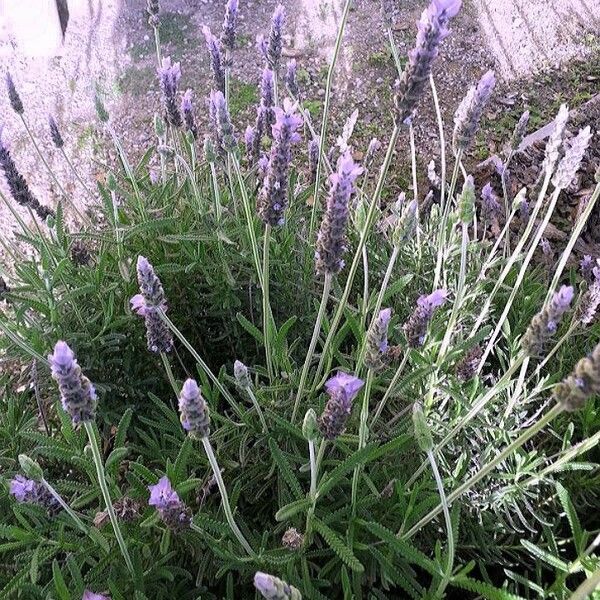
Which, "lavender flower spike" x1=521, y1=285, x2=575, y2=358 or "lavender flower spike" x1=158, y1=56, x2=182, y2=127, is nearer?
"lavender flower spike" x1=521, y1=285, x2=575, y2=358

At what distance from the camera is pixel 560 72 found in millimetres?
3543

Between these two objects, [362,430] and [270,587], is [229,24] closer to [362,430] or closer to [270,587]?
[362,430]

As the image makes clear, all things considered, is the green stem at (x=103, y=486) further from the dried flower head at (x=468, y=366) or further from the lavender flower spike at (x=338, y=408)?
the dried flower head at (x=468, y=366)

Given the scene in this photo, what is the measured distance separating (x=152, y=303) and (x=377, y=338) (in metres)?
0.44

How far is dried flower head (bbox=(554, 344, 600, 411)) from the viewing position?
29.1 inches

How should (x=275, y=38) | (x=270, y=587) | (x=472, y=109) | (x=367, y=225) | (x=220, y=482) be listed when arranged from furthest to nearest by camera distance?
(x=275, y=38), (x=472, y=109), (x=367, y=225), (x=220, y=482), (x=270, y=587)

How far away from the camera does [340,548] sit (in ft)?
3.78

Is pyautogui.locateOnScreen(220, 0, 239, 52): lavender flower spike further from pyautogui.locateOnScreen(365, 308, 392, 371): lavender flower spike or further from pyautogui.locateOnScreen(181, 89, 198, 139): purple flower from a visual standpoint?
pyautogui.locateOnScreen(365, 308, 392, 371): lavender flower spike

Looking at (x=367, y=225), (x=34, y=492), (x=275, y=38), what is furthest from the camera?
(x=275, y=38)

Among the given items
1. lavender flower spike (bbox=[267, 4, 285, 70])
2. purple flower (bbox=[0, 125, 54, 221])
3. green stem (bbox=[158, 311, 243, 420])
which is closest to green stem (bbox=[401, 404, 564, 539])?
green stem (bbox=[158, 311, 243, 420])

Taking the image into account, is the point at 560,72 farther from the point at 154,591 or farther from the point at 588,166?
the point at 154,591

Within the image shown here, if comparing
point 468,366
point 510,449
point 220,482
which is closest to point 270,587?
point 220,482

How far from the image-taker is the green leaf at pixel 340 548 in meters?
1.11

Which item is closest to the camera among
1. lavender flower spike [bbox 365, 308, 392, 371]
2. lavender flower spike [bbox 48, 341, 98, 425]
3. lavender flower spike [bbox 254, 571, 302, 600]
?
lavender flower spike [bbox 254, 571, 302, 600]
